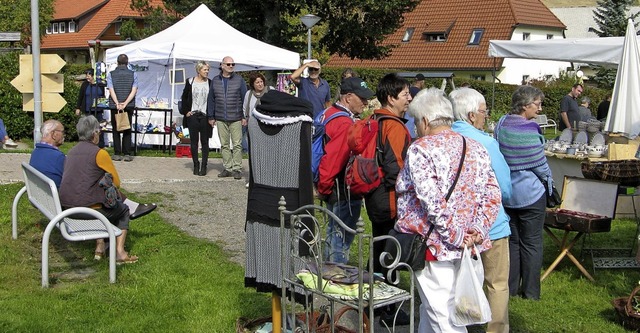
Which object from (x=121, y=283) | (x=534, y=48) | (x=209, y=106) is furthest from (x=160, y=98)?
(x=121, y=283)

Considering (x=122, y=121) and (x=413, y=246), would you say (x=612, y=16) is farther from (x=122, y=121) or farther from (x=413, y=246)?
(x=413, y=246)

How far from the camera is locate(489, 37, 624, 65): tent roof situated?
494 inches

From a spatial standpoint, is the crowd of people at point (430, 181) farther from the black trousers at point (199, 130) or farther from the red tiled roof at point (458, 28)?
the red tiled roof at point (458, 28)

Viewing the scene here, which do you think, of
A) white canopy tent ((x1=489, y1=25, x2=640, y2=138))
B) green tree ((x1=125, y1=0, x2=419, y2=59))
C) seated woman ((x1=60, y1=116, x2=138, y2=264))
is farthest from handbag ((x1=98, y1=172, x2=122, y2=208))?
green tree ((x1=125, y1=0, x2=419, y2=59))

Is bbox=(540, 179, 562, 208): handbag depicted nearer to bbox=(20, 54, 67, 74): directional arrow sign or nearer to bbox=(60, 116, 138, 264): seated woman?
bbox=(60, 116, 138, 264): seated woman

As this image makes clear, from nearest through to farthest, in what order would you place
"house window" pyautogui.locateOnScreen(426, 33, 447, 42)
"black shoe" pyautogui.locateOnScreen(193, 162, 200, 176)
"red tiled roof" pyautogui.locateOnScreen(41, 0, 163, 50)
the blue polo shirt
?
the blue polo shirt
"black shoe" pyautogui.locateOnScreen(193, 162, 200, 176)
"house window" pyautogui.locateOnScreen(426, 33, 447, 42)
"red tiled roof" pyautogui.locateOnScreen(41, 0, 163, 50)

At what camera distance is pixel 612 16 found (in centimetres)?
5106

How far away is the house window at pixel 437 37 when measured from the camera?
2153 inches

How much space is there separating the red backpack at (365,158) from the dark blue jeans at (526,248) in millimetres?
1633

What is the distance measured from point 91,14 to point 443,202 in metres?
74.5

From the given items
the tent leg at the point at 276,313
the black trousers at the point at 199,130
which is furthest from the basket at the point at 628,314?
the black trousers at the point at 199,130

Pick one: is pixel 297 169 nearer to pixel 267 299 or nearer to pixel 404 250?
pixel 404 250

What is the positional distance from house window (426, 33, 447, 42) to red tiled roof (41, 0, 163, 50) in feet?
82.9

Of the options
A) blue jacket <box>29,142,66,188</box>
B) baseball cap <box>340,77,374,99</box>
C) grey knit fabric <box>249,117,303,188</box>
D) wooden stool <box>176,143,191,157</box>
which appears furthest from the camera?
wooden stool <box>176,143,191,157</box>
